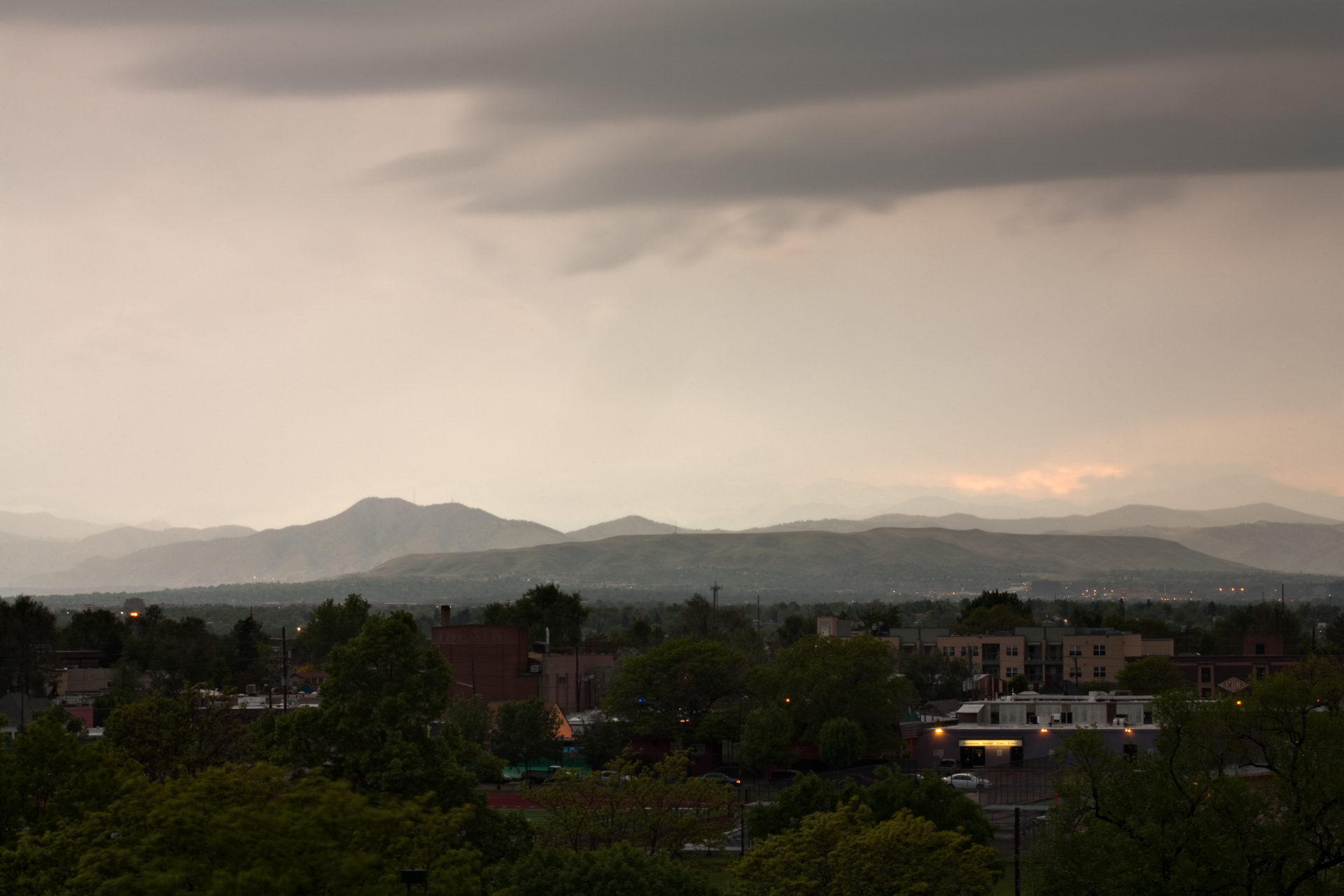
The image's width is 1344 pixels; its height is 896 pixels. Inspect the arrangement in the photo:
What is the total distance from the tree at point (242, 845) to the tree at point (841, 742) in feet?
187

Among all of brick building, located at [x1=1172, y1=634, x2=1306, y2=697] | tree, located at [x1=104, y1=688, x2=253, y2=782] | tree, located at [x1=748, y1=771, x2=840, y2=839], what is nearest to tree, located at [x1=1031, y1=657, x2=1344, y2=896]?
tree, located at [x1=748, y1=771, x2=840, y2=839]

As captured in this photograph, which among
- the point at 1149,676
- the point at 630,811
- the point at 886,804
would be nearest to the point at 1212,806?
the point at 886,804

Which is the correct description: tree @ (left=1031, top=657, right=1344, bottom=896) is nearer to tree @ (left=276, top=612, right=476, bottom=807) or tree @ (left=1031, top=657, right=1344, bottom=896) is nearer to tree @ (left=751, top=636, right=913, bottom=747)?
tree @ (left=276, top=612, right=476, bottom=807)

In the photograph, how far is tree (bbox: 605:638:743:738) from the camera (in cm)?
10288

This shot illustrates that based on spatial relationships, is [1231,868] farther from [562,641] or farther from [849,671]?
[562,641]

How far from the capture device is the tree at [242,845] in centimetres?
3203

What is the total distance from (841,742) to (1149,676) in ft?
151

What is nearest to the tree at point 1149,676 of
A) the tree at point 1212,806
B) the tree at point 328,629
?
the tree at point 328,629

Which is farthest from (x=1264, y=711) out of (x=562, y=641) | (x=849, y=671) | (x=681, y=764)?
(x=562, y=641)

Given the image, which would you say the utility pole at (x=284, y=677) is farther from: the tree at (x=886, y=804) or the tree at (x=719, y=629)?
the tree at (x=719, y=629)

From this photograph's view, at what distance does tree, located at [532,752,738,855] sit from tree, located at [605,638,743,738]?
3946 cm

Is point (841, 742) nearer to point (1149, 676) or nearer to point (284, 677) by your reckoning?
point (284, 677)

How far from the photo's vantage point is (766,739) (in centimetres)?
9412

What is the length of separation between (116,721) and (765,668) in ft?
181
